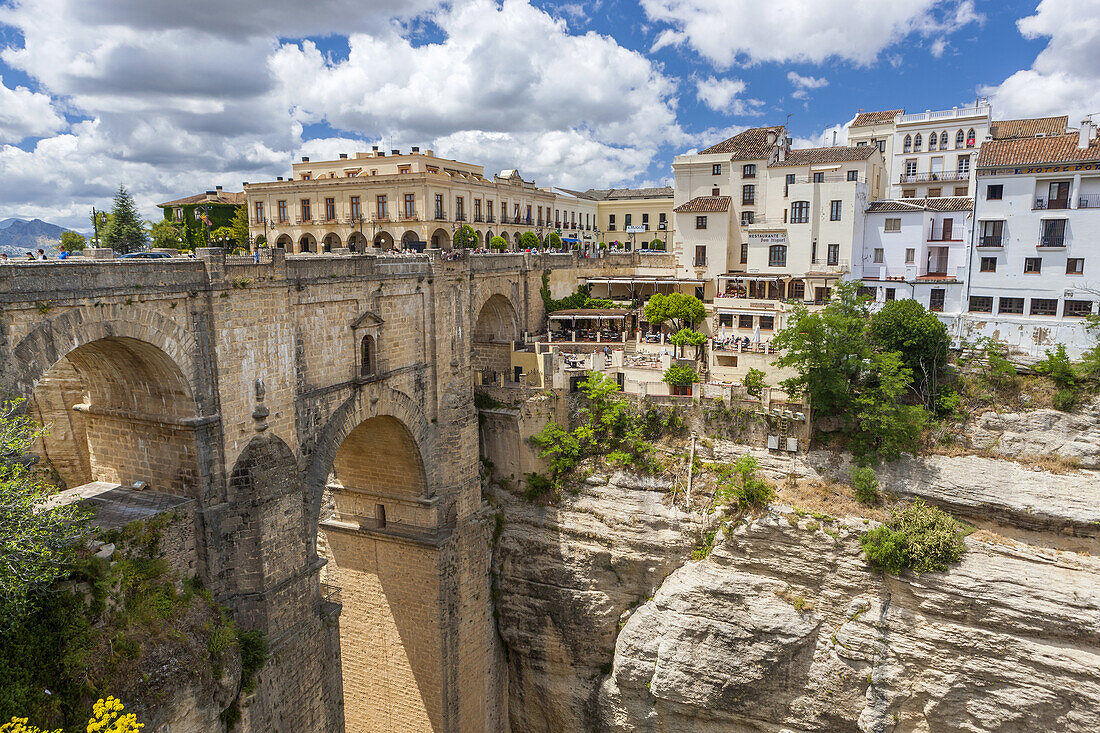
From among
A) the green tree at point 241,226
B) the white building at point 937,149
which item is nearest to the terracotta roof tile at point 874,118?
the white building at point 937,149

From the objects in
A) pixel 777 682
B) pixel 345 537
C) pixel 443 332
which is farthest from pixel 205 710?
pixel 777 682

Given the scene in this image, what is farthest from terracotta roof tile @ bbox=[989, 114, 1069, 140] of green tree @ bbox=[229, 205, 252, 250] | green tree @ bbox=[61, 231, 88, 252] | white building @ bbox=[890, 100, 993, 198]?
green tree @ bbox=[61, 231, 88, 252]

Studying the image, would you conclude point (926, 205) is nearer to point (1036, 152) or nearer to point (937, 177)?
point (1036, 152)

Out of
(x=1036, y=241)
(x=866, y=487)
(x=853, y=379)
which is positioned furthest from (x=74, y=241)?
(x=1036, y=241)

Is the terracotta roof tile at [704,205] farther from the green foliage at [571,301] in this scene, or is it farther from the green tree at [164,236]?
the green tree at [164,236]

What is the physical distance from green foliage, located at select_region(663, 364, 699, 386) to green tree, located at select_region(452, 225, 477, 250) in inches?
690

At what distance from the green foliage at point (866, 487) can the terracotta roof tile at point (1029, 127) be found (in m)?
32.7

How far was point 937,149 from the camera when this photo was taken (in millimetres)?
52062

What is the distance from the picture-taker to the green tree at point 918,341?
28.8m

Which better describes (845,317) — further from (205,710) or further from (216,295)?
(205,710)

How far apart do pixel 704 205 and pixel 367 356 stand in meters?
27.1

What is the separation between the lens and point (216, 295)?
641 inches

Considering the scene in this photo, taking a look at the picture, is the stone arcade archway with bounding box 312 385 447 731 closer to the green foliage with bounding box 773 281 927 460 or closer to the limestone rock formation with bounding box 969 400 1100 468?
the green foliage with bounding box 773 281 927 460

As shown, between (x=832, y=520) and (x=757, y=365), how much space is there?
25.6ft
